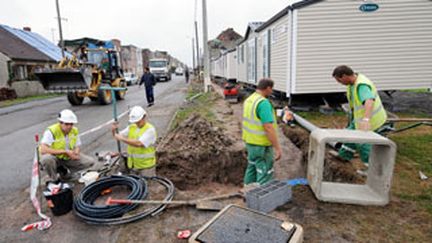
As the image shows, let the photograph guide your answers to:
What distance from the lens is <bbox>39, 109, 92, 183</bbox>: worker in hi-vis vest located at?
409 cm

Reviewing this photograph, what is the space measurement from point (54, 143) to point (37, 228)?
1349mm

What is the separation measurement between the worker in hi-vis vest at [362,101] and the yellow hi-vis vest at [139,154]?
2985 millimetres

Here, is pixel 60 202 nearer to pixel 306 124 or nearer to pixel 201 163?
pixel 201 163

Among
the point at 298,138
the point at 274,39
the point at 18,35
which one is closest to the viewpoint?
the point at 298,138

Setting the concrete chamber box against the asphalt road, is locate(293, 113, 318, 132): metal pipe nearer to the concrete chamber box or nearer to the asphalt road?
the concrete chamber box

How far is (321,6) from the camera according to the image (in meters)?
8.74

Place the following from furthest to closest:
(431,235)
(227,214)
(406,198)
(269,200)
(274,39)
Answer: (274,39) → (406,198) → (269,200) → (227,214) → (431,235)

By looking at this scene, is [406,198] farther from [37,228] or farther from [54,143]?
[54,143]

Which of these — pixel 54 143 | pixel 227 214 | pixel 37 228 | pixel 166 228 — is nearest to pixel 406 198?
pixel 227 214

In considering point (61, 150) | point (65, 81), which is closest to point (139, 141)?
point (61, 150)

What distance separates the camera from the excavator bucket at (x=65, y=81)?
39.4ft

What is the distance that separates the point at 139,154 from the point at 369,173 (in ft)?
10.9

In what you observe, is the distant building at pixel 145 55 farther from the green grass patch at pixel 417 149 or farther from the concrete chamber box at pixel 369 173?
the concrete chamber box at pixel 369 173

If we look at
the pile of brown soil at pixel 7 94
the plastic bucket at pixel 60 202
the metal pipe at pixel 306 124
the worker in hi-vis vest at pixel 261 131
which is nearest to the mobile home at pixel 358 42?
the metal pipe at pixel 306 124
